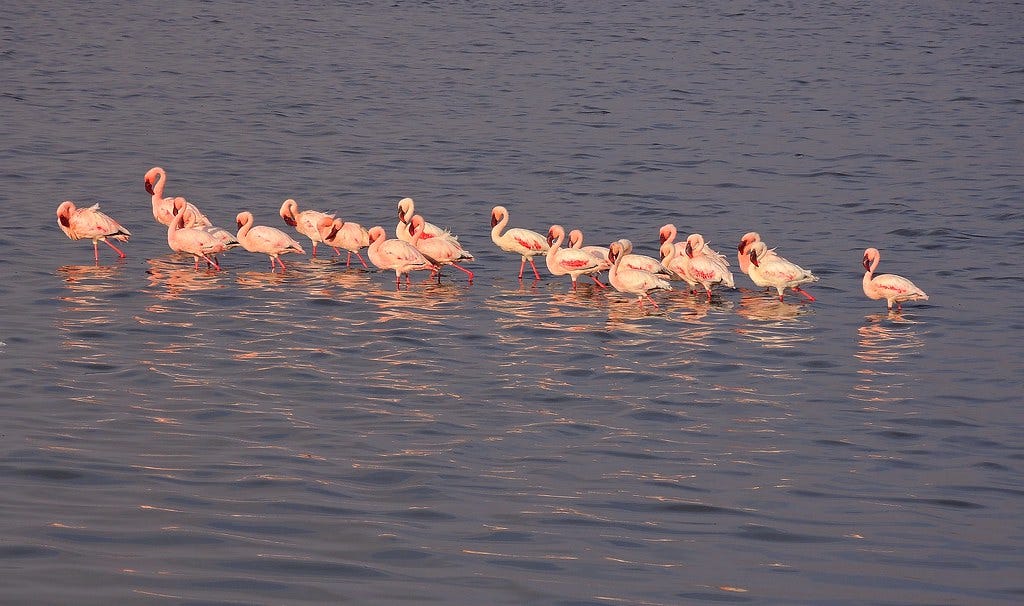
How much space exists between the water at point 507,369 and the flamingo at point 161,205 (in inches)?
12.0

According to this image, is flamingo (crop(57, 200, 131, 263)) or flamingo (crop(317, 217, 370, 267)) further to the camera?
flamingo (crop(317, 217, 370, 267))

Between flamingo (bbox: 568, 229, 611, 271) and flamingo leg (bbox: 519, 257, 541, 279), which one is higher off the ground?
flamingo (bbox: 568, 229, 611, 271)

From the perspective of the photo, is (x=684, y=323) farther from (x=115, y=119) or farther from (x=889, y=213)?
(x=115, y=119)

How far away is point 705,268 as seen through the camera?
15.0 meters

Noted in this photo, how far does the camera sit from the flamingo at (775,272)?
14.9m

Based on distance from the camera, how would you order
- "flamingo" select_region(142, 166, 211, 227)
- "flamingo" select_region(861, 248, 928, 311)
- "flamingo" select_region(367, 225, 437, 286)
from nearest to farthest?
1. "flamingo" select_region(861, 248, 928, 311)
2. "flamingo" select_region(367, 225, 437, 286)
3. "flamingo" select_region(142, 166, 211, 227)

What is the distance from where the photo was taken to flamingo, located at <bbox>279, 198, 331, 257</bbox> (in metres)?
16.7

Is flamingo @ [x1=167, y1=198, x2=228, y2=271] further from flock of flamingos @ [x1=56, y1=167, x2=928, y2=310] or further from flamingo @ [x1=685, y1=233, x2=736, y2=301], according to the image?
flamingo @ [x1=685, y1=233, x2=736, y2=301]

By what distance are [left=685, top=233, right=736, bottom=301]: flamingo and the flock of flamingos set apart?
10mm

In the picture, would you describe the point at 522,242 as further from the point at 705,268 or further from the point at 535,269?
the point at 705,268

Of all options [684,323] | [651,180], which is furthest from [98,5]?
[684,323]

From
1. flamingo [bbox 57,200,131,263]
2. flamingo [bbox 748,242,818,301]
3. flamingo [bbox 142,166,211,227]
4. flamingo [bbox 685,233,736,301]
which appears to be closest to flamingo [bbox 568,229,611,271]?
flamingo [bbox 685,233,736,301]

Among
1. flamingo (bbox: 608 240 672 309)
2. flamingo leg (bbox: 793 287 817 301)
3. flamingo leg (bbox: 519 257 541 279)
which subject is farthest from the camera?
flamingo leg (bbox: 519 257 541 279)

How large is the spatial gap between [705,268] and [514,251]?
2.49 metres
